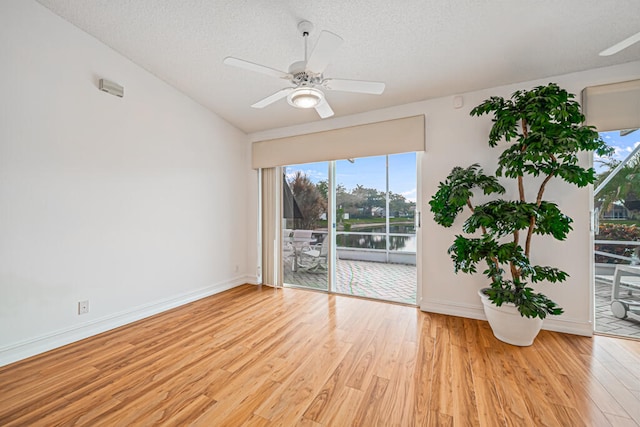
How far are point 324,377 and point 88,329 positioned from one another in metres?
2.44

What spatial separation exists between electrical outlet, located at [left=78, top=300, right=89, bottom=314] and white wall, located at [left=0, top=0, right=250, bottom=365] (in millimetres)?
39

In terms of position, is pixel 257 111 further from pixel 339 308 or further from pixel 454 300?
pixel 454 300

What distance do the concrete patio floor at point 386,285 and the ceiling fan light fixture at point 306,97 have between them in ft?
9.00

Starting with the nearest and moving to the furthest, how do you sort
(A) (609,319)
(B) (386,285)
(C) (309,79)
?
→ (C) (309,79) → (A) (609,319) → (B) (386,285)

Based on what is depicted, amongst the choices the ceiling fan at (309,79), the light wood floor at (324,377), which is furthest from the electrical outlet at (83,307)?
the ceiling fan at (309,79)

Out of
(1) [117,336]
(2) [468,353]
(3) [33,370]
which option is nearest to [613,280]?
(2) [468,353]

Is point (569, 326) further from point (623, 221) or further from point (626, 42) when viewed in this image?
point (626, 42)

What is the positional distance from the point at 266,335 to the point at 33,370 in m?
1.81

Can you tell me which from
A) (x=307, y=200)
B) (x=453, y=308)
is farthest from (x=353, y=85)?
(x=453, y=308)

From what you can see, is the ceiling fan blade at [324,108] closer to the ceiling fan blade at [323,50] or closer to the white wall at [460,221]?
the ceiling fan blade at [323,50]

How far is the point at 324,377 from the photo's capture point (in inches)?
77.2

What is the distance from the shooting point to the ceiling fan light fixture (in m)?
2.09

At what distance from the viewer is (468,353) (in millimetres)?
2271

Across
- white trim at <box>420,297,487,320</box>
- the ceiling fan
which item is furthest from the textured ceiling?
white trim at <box>420,297,487,320</box>
